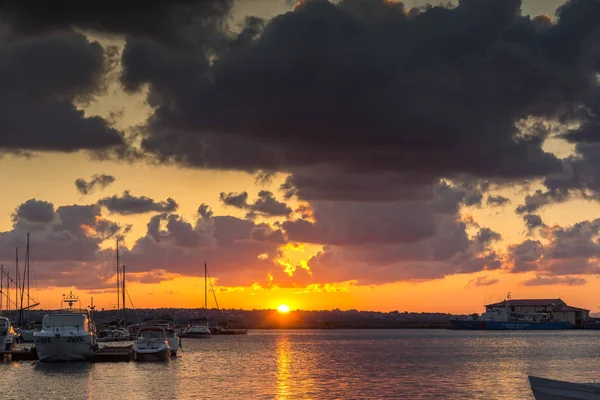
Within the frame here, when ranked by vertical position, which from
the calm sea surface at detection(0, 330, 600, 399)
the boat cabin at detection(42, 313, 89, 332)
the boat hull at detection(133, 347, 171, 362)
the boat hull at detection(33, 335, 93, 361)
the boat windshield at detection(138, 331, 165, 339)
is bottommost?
the calm sea surface at detection(0, 330, 600, 399)

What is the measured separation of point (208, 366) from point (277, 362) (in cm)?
1351

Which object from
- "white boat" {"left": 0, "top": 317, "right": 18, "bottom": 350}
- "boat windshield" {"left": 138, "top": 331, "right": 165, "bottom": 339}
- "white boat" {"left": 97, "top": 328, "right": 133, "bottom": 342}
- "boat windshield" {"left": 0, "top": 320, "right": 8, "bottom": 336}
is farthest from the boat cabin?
"white boat" {"left": 97, "top": 328, "right": 133, "bottom": 342}

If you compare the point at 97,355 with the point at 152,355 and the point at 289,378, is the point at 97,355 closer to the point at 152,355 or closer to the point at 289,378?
the point at 152,355

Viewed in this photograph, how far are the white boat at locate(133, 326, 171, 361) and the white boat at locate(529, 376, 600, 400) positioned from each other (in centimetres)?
5812

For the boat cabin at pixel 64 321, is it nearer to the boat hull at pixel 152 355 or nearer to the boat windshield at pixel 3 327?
the boat hull at pixel 152 355

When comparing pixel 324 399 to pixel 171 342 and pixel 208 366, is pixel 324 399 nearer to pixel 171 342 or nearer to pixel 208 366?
pixel 208 366

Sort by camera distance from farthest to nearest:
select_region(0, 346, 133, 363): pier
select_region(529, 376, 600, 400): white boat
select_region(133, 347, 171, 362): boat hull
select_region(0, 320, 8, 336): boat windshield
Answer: select_region(0, 320, 8, 336): boat windshield → select_region(133, 347, 171, 362): boat hull → select_region(0, 346, 133, 363): pier → select_region(529, 376, 600, 400): white boat

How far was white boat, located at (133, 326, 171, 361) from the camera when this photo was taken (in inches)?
3861

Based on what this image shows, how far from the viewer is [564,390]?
46.5 meters

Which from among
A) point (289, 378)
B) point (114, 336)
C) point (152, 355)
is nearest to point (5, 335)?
point (152, 355)

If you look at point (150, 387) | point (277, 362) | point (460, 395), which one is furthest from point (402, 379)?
point (277, 362)

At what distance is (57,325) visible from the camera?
9394 cm

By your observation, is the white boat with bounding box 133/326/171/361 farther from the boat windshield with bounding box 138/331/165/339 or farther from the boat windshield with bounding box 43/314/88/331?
the boat windshield with bounding box 43/314/88/331

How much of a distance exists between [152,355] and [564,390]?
61.8m
